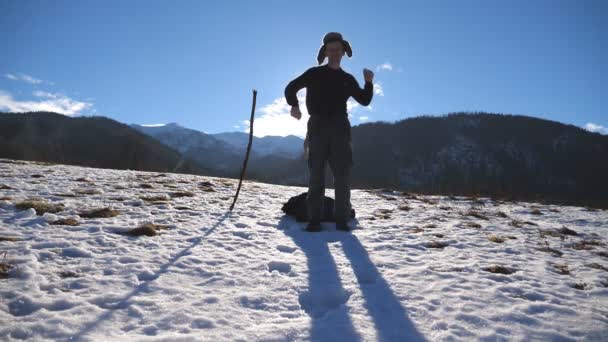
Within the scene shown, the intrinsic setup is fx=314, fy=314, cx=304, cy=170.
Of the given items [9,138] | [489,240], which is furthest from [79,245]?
[9,138]

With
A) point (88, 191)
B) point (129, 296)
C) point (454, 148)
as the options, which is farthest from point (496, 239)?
point (454, 148)

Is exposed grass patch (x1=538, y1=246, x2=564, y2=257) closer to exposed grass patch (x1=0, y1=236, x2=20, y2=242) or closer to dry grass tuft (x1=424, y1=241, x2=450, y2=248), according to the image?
dry grass tuft (x1=424, y1=241, x2=450, y2=248)

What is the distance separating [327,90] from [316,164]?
1270 mm

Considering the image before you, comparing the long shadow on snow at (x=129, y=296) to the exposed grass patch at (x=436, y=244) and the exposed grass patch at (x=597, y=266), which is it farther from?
the exposed grass patch at (x=597, y=266)

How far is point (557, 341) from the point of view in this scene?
2125 millimetres

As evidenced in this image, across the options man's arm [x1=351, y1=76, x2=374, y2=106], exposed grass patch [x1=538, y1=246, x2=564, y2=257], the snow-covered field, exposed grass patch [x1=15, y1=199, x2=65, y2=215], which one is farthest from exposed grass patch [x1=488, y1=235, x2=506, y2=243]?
exposed grass patch [x1=15, y1=199, x2=65, y2=215]

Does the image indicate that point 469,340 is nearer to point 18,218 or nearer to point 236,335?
point 236,335

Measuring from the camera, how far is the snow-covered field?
2211 millimetres

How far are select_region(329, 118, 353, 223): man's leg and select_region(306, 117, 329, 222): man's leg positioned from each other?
15 centimetres

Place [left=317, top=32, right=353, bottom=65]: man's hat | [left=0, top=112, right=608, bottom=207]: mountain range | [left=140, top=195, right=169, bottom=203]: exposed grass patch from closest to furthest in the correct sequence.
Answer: [left=317, top=32, right=353, bottom=65]: man's hat → [left=140, top=195, right=169, bottom=203]: exposed grass patch → [left=0, top=112, right=608, bottom=207]: mountain range

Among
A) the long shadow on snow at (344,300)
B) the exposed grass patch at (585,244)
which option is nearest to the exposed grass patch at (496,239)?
the exposed grass patch at (585,244)

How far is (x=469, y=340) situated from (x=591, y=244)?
4.43m

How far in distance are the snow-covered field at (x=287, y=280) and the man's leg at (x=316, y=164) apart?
20.4 inches

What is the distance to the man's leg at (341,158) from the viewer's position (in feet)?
17.5
